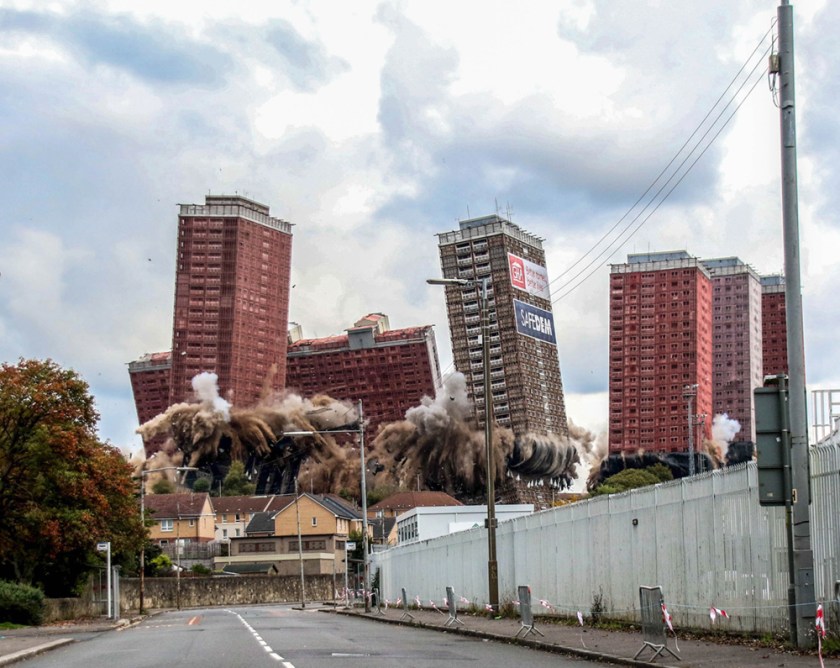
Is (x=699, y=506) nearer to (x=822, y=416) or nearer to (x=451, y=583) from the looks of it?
(x=822, y=416)

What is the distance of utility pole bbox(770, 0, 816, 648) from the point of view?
662 inches

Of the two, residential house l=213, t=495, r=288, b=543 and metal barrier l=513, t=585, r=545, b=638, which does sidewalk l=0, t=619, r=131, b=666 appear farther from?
residential house l=213, t=495, r=288, b=543

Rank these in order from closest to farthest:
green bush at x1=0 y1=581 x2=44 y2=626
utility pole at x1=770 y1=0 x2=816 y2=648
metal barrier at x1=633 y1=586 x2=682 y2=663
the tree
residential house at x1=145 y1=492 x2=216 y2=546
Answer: utility pole at x1=770 y1=0 x2=816 y2=648
metal barrier at x1=633 y1=586 x2=682 y2=663
green bush at x1=0 y1=581 x2=44 y2=626
residential house at x1=145 y1=492 x2=216 y2=546
the tree

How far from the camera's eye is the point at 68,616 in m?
53.1

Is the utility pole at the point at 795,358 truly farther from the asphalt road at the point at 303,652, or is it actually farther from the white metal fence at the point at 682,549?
the asphalt road at the point at 303,652

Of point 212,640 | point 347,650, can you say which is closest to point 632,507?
point 347,650

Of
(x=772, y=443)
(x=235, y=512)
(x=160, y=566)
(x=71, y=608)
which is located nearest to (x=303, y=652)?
(x=772, y=443)

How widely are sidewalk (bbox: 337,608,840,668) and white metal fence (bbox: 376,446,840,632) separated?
97 cm

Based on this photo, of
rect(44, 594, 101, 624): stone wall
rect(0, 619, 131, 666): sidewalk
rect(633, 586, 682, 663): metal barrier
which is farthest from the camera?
rect(44, 594, 101, 624): stone wall

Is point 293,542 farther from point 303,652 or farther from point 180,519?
point 303,652

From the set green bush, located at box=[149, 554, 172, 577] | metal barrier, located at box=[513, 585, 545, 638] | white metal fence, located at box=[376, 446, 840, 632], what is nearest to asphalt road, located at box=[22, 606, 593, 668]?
metal barrier, located at box=[513, 585, 545, 638]

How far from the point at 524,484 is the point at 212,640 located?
560 ft

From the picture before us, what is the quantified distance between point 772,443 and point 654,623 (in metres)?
3.35

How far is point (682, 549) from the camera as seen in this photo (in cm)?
2327
